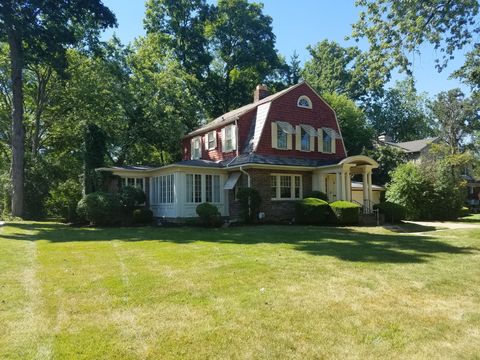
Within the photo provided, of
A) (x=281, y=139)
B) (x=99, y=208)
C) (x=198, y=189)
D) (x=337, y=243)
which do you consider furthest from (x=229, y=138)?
(x=337, y=243)

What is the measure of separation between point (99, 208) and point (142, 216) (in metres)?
2.37

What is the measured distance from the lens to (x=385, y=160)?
33.8 meters

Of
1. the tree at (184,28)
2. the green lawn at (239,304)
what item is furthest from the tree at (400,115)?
the green lawn at (239,304)

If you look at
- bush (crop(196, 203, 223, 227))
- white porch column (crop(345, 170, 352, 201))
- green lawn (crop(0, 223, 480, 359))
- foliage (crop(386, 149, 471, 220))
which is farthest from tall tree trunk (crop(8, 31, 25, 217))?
foliage (crop(386, 149, 471, 220))

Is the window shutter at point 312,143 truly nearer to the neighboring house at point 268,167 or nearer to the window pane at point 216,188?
the neighboring house at point 268,167

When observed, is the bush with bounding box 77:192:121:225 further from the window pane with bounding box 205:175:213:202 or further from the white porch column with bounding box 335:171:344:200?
the white porch column with bounding box 335:171:344:200

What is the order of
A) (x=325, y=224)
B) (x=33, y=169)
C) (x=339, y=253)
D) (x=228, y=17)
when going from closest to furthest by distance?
(x=339, y=253) → (x=325, y=224) → (x=33, y=169) → (x=228, y=17)

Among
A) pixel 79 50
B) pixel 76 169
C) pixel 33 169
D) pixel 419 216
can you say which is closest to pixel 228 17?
pixel 79 50

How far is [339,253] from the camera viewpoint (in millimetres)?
9867

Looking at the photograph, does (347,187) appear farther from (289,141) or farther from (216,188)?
(216,188)

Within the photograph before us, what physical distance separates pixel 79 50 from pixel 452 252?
88.7 ft

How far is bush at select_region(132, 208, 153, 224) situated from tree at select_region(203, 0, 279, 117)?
59.8 ft

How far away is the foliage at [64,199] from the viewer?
73.5ft

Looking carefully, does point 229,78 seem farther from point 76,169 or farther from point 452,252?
point 452,252
